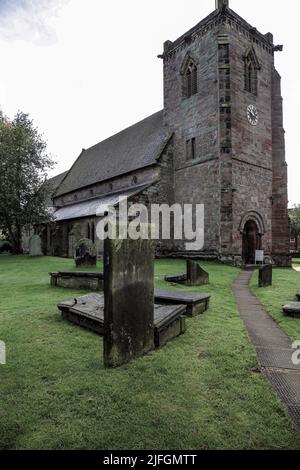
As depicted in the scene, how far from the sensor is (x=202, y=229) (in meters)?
20.3

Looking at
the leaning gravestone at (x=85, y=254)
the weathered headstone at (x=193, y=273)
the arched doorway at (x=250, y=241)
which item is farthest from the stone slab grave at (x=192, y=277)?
the arched doorway at (x=250, y=241)

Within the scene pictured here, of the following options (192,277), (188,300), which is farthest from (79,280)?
(188,300)

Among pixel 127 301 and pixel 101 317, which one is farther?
pixel 101 317

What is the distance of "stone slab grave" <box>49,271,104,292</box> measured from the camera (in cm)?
867

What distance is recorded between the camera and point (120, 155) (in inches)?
1060

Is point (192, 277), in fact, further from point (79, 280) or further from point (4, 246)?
point (4, 246)

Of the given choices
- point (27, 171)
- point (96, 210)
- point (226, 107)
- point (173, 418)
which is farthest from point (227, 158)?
point (173, 418)

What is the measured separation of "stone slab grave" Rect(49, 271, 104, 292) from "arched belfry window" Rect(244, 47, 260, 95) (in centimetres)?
1886

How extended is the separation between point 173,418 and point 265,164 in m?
21.7

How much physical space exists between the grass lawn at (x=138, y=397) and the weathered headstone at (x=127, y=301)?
0.20 meters

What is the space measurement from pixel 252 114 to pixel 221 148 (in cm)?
420

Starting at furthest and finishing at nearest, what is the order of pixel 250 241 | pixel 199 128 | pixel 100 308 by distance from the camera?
pixel 250 241 < pixel 199 128 < pixel 100 308
